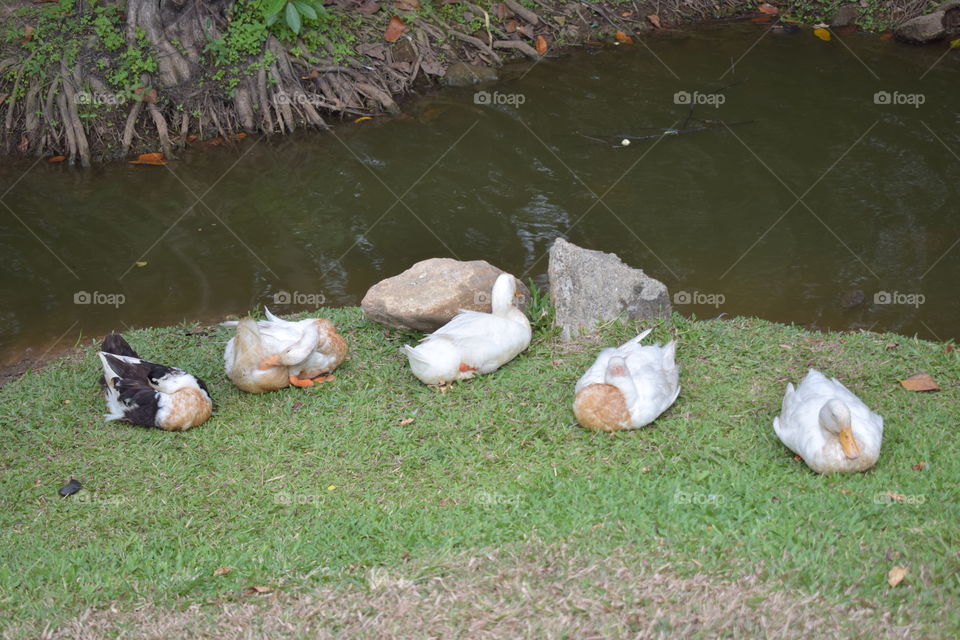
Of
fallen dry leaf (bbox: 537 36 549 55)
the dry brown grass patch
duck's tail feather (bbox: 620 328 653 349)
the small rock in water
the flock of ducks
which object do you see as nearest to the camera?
the dry brown grass patch

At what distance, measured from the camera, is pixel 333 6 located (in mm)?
10945

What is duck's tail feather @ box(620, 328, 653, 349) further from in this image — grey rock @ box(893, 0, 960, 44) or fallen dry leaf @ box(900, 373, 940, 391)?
grey rock @ box(893, 0, 960, 44)

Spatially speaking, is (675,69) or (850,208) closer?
(850,208)

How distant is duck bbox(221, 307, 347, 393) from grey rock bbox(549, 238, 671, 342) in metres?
1.51

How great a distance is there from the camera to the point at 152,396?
5047 millimetres

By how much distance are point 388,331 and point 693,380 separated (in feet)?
6.94

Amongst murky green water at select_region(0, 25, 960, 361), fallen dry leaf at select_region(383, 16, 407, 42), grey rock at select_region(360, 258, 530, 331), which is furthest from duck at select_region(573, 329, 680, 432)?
fallen dry leaf at select_region(383, 16, 407, 42)

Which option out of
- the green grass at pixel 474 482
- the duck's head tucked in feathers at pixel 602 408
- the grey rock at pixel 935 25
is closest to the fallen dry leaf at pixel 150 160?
the green grass at pixel 474 482

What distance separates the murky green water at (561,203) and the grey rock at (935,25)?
0.26 meters

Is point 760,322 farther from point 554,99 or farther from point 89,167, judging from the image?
point 89,167

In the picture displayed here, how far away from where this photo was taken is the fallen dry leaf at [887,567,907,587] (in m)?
3.52

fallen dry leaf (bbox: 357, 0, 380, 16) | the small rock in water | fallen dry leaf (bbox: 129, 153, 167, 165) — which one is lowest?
fallen dry leaf (bbox: 129, 153, 167, 165)

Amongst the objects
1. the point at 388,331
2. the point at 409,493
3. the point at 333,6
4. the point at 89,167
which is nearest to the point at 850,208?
the point at 388,331

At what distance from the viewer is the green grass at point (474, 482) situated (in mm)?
3824
